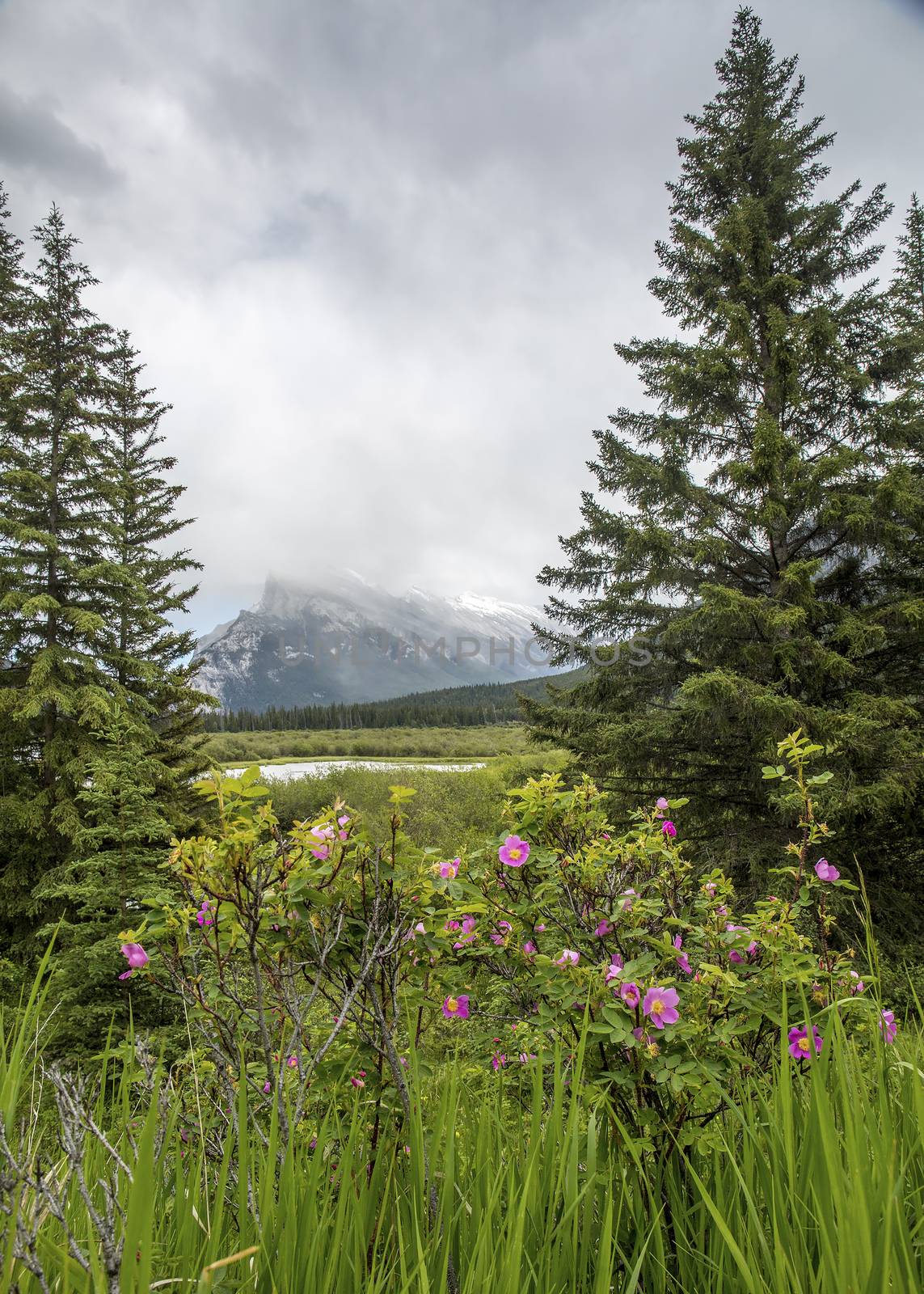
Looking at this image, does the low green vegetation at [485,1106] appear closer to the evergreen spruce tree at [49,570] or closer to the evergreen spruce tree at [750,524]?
the evergreen spruce tree at [750,524]

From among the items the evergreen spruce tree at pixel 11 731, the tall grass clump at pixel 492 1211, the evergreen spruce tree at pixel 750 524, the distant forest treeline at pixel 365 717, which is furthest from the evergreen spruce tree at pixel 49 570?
the distant forest treeline at pixel 365 717

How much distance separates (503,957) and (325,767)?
29.1 metres

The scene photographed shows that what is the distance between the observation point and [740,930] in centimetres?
163

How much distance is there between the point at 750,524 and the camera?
7.05 meters

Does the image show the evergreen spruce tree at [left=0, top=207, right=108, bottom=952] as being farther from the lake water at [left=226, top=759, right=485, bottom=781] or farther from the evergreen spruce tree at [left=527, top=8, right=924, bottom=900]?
the lake water at [left=226, top=759, right=485, bottom=781]

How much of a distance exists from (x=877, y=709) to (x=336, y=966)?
627 centimetres

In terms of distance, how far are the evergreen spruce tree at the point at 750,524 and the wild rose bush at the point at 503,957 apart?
4584mm

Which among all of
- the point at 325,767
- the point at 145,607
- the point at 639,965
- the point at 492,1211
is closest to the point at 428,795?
the point at 325,767

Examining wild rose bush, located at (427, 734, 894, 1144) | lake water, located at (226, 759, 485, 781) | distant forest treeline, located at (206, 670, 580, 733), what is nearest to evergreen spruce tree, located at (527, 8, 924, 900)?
wild rose bush, located at (427, 734, 894, 1144)

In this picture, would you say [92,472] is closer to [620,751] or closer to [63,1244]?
[620,751]

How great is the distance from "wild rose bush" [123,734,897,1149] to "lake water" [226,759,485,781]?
21.5 metres

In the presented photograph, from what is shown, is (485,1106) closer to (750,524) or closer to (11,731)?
(750,524)

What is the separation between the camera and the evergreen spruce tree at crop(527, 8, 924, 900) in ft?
20.4

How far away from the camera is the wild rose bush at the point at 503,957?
1349 millimetres
